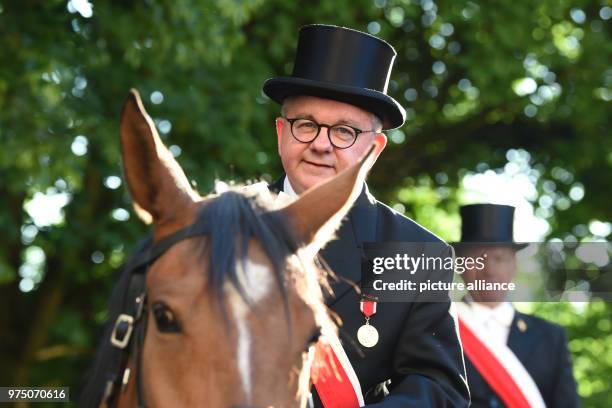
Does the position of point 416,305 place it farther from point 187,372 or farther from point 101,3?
point 101,3

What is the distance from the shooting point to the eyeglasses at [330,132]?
3885 mm

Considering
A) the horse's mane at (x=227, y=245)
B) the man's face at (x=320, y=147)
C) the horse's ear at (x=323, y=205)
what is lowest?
the horse's mane at (x=227, y=245)

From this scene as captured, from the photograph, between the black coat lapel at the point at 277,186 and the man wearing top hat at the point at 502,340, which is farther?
the man wearing top hat at the point at 502,340

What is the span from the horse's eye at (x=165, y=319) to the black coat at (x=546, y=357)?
5345 mm

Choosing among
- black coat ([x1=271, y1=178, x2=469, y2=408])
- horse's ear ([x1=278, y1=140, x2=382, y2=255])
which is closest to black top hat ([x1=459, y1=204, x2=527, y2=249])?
black coat ([x1=271, y1=178, x2=469, y2=408])

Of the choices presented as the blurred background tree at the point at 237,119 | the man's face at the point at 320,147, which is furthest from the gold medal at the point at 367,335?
the blurred background tree at the point at 237,119

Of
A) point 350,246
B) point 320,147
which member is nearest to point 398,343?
point 350,246

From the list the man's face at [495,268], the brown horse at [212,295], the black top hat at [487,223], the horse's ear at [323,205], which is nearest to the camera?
the brown horse at [212,295]

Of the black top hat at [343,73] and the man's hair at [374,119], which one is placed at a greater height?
the black top hat at [343,73]

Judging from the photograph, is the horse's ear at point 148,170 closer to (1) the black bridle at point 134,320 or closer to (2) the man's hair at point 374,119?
(1) the black bridle at point 134,320

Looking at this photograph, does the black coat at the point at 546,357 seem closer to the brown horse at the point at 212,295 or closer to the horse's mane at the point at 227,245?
the brown horse at the point at 212,295

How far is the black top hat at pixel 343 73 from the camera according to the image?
3936mm

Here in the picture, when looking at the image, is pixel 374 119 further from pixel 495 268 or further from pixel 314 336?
pixel 495 268

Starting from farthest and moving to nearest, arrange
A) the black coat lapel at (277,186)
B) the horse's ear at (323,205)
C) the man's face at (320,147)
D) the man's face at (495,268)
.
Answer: the man's face at (495,268) → the black coat lapel at (277,186) → the man's face at (320,147) → the horse's ear at (323,205)
